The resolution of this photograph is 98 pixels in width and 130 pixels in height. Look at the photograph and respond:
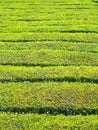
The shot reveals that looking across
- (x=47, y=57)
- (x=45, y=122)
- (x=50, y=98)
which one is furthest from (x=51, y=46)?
(x=45, y=122)

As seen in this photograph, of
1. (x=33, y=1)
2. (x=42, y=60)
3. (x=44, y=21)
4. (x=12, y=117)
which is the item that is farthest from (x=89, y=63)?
(x=33, y=1)

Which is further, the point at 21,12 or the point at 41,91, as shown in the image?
the point at 21,12

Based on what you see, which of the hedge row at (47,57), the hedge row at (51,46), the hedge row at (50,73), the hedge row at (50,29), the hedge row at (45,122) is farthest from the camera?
the hedge row at (50,29)

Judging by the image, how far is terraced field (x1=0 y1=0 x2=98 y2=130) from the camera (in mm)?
8109

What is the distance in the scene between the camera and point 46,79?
10.2 meters

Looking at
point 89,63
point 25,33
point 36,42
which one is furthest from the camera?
point 25,33

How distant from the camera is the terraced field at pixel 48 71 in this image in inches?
319

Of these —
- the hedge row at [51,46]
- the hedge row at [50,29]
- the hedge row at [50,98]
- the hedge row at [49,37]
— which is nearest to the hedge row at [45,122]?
the hedge row at [50,98]

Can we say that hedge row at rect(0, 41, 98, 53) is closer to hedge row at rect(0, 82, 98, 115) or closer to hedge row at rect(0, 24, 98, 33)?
hedge row at rect(0, 24, 98, 33)

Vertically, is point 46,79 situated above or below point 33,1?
below

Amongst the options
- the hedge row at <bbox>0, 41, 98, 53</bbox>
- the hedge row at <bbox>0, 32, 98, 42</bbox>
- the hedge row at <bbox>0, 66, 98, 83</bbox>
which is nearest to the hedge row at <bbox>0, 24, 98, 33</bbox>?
the hedge row at <bbox>0, 32, 98, 42</bbox>

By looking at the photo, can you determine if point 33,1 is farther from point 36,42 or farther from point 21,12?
point 36,42

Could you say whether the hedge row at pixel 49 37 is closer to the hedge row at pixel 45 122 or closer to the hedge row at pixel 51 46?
the hedge row at pixel 51 46

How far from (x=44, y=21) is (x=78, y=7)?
4.68 meters
